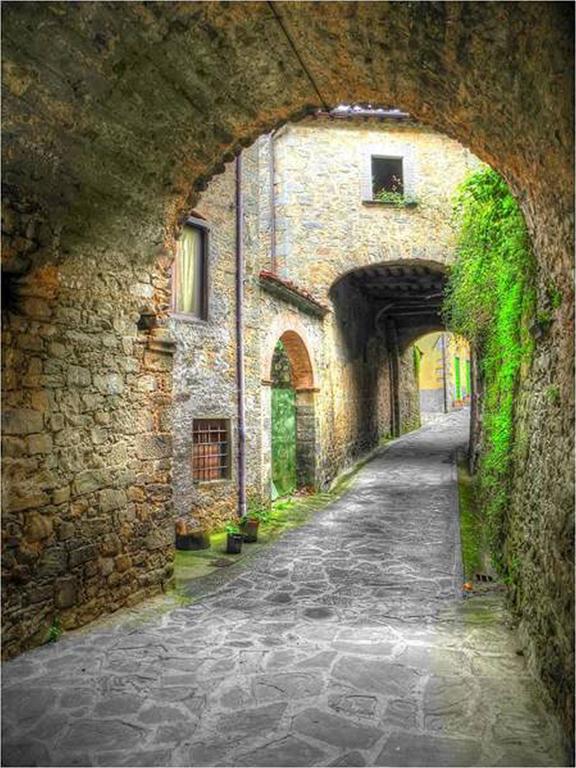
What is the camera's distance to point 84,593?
4.32 m

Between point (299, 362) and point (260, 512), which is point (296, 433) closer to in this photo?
point (299, 362)

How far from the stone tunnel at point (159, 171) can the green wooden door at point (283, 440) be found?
19.1 ft

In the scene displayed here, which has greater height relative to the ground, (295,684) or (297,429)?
(297,429)

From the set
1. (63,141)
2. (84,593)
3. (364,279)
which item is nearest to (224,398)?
(84,593)

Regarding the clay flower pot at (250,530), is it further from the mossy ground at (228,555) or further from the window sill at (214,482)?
the window sill at (214,482)

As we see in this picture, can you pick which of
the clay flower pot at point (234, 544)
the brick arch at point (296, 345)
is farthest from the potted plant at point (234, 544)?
the brick arch at point (296, 345)

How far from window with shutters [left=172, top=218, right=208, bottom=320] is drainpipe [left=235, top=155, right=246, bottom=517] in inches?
25.9

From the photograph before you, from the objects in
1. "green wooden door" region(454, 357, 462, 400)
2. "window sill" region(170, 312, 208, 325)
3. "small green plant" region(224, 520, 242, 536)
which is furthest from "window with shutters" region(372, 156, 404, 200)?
"green wooden door" region(454, 357, 462, 400)

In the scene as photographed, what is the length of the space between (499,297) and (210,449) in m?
4.70

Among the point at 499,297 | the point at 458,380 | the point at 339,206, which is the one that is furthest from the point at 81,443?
the point at 458,380

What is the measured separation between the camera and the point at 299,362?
36.6ft

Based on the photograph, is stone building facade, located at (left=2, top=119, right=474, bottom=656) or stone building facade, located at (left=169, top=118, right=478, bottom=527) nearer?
stone building facade, located at (left=2, top=119, right=474, bottom=656)

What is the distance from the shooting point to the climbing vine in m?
4.32

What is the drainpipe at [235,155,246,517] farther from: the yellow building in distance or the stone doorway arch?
the yellow building in distance
